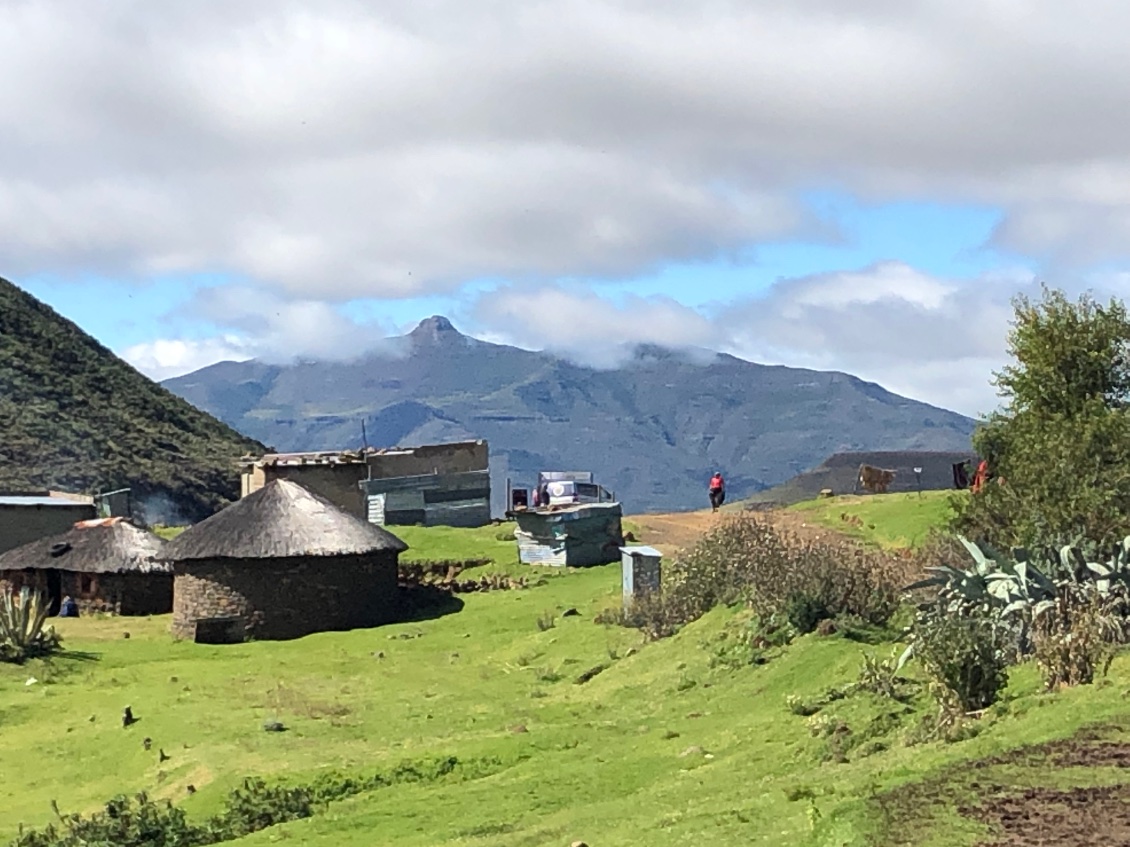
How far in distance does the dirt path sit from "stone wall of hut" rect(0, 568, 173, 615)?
11450 millimetres

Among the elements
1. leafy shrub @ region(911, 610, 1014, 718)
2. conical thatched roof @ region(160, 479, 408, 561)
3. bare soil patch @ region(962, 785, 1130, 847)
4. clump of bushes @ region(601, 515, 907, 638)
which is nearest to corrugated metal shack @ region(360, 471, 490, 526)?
conical thatched roof @ region(160, 479, 408, 561)

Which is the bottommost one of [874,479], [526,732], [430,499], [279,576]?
[526,732]

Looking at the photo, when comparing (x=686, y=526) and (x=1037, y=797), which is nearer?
(x=1037, y=797)

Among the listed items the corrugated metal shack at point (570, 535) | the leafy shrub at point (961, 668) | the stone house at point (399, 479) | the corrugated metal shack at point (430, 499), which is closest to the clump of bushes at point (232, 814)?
the leafy shrub at point (961, 668)

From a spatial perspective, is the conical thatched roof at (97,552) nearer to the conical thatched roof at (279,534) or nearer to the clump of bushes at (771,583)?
the conical thatched roof at (279,534)

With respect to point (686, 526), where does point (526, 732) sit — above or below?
below

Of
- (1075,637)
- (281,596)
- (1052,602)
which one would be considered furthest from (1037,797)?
(281,596)

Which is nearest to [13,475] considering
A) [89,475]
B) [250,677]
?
[89,475]

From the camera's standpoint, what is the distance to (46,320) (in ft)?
302

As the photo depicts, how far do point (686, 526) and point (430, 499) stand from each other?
322 inches

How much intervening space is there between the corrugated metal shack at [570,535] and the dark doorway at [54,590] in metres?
11.6

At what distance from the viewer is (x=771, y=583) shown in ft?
62.0

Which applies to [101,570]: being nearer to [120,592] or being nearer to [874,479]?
[120,592]

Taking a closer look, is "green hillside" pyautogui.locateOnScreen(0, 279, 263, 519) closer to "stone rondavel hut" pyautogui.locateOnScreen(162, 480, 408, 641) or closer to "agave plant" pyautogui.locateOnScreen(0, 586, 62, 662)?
"stone rondavel hut" pyautogui.locateOnScreen(162, 480, 408, 641)
